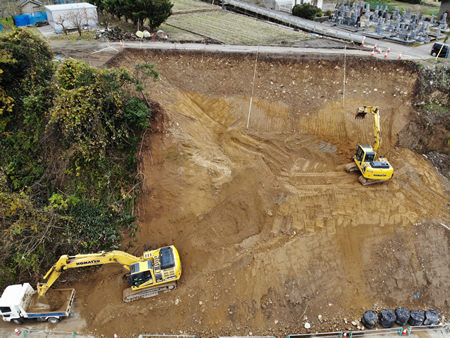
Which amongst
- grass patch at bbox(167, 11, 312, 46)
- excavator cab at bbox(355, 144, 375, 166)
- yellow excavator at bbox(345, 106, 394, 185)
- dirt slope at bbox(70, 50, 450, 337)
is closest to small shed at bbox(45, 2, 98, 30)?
grass patch at bbox(167, 11, 312, 46)

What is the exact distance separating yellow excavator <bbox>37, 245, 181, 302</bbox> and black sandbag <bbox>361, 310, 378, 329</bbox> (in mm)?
8823

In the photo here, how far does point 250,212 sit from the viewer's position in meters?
16.7

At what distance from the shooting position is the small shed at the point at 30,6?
110 ft

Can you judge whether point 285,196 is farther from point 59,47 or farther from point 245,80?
point 59,47

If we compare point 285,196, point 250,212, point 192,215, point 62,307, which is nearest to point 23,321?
point 62,307

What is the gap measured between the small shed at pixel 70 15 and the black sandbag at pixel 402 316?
33.0m

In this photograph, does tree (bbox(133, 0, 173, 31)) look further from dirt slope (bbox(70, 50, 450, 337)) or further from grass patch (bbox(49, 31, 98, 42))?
dirt slope (bbox(70, 50, 450, 337))

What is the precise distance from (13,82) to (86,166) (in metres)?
7.00

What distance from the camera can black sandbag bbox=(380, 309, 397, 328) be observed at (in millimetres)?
13602

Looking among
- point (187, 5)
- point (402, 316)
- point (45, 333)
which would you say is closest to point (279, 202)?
point (402, 316)

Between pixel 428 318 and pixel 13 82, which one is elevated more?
pixel 13 82

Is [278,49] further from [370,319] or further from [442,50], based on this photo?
[370,319]

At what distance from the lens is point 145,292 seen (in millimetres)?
13820

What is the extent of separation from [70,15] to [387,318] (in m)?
34.5
